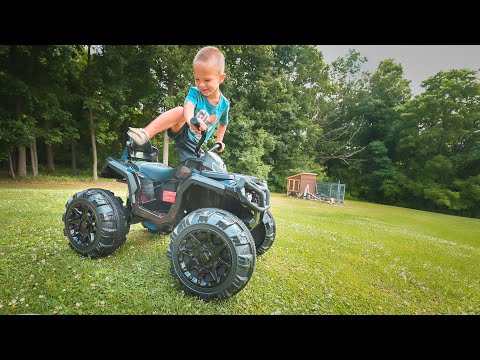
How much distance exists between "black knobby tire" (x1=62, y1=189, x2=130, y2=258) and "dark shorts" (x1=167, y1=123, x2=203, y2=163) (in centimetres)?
67

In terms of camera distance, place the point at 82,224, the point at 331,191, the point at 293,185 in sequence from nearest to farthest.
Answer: the point at 82,224 → the point at 293,185 → the point at 331,191

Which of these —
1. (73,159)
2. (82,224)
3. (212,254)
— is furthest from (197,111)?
(73,159)

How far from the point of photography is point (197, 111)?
1.76m

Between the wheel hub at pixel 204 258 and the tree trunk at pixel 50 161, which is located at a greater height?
the tree trunk at pixel 50 161

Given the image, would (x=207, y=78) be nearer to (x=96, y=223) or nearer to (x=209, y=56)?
(x=209, y=56)

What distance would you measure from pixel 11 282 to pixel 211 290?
1.22 m

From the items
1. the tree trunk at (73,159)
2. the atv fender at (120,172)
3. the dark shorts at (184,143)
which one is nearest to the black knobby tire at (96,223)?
the atv fender at (120,172)

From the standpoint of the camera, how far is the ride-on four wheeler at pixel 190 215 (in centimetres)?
126

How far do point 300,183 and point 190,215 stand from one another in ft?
22.5

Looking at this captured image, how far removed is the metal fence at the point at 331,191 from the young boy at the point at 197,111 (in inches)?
284

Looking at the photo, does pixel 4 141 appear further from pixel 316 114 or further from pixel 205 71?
pixel 316 114

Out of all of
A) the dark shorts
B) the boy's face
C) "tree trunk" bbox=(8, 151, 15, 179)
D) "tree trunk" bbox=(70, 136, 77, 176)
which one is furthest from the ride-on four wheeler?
"tree trunk" bbox=(70, 136, 77, 176)

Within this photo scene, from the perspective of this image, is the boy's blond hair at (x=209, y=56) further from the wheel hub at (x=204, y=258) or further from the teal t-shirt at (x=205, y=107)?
the wheel hub at (x=204, y=258)
